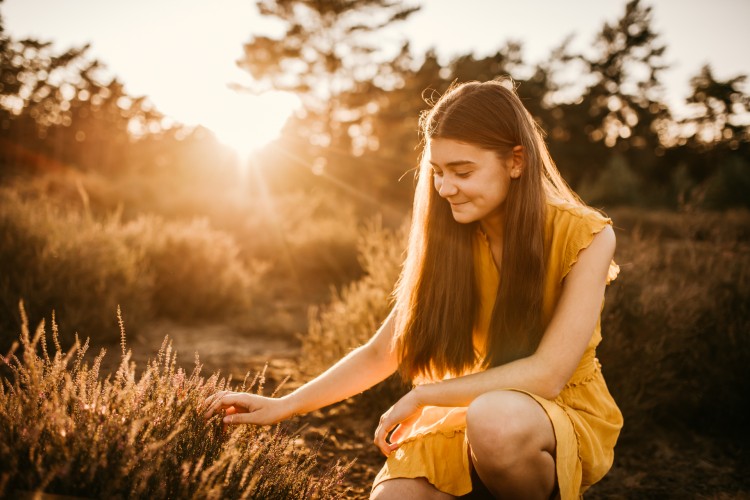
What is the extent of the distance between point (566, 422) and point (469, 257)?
2.29ft

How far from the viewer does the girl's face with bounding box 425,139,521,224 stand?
Result: 6.12ft

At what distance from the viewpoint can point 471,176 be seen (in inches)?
74.4

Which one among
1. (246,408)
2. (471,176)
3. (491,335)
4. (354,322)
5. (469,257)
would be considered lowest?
(354,322)

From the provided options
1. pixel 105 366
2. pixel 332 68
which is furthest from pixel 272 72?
pixel 105 366

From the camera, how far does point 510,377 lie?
5.70 feet

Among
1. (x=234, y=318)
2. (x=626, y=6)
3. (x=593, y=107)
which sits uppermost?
(x=626, y=6)

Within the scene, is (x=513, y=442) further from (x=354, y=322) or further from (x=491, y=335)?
(x=354, y=322)

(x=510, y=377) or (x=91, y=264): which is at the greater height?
(x=510, y=377)

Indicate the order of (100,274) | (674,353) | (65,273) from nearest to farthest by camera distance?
(674,353) → (65,273) → (100,274)

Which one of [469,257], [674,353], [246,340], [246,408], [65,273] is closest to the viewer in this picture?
[246,408]

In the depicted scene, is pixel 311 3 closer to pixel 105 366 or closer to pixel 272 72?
pixel 272 72

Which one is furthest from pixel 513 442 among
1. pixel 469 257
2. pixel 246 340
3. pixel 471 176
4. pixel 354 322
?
pixel 246 340

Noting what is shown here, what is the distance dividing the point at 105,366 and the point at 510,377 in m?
3.09

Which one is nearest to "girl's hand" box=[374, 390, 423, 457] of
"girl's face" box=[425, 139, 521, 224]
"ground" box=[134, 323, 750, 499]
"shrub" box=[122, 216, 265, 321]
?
"ground" box=[134, 323, 750, 499]
